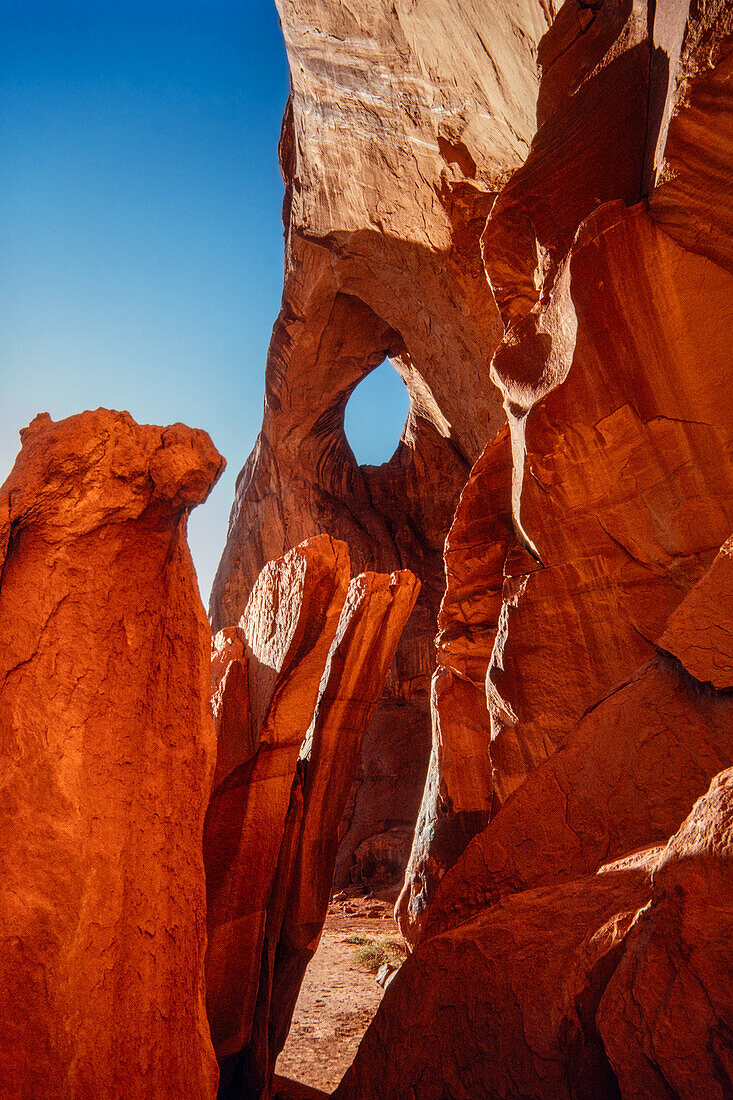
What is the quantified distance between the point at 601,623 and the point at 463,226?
6.27 metres

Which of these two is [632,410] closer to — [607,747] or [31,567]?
[607,747]

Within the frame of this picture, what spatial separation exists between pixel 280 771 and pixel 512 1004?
3294 mm

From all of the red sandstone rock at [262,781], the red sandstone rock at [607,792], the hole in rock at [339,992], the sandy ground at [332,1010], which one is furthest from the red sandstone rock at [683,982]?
the sandy ground at [332,1010]

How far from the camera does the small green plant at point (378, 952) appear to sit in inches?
323

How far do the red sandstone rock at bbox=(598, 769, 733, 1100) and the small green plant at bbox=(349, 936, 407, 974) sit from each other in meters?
7.56

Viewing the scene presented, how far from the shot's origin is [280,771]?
4.79 meters

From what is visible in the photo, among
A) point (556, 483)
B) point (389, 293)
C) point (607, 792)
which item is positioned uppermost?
point (389, 293)

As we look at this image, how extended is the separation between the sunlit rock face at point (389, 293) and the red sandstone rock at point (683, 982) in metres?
7.16

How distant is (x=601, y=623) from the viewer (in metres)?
4.24

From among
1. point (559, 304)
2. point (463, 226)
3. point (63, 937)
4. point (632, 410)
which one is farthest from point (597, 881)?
point (463, 226)

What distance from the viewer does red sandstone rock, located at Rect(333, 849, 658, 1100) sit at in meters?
1.52

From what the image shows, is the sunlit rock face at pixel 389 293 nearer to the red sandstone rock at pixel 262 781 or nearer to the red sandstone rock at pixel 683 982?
the red sandstone rock at pixel 262 781

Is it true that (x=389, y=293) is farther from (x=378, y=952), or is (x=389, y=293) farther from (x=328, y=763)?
(x=378, y=952)

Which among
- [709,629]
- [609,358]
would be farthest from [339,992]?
[609,358]
